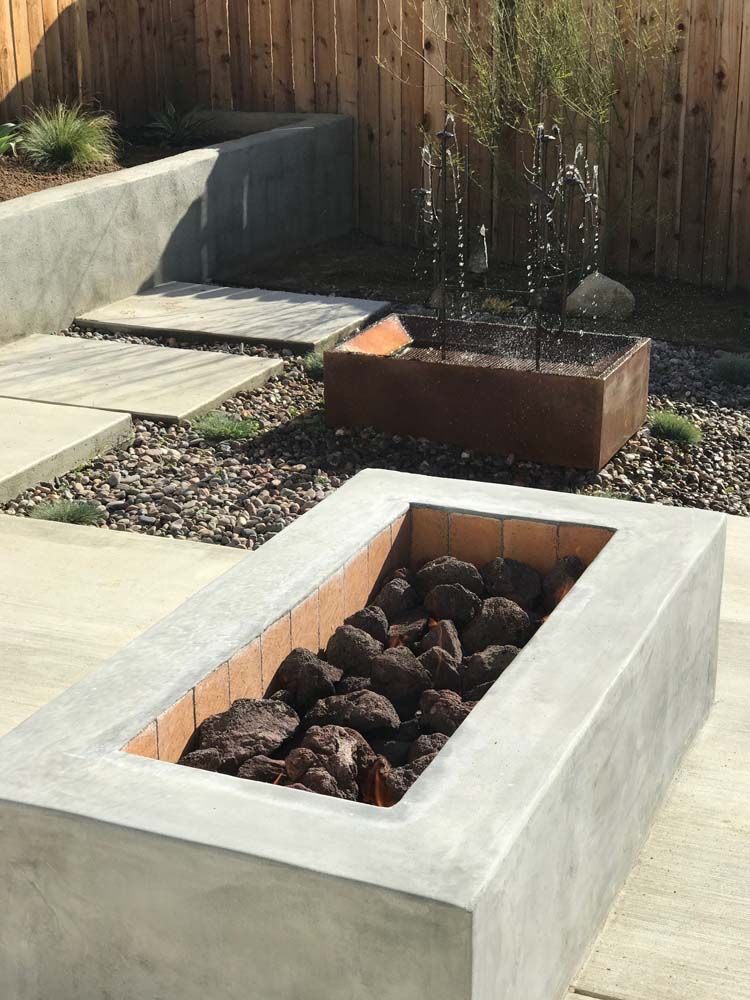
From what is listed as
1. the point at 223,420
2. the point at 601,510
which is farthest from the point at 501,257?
the point at 601,510

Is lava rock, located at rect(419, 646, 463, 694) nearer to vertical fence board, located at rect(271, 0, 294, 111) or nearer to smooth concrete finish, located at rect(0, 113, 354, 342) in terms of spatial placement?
smooth concrete finish, located at rect(0, 113, 354, 342)

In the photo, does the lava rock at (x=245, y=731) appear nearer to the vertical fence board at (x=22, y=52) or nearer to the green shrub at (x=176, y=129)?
the green shrub at (x=176, y=129)

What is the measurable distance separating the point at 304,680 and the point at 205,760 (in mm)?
427

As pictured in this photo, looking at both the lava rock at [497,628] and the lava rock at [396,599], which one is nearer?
the lava rock at [497,628]

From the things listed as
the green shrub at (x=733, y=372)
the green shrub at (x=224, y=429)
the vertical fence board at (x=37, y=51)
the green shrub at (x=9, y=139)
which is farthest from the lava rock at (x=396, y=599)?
the vertical fence board at (x=37, y=51)

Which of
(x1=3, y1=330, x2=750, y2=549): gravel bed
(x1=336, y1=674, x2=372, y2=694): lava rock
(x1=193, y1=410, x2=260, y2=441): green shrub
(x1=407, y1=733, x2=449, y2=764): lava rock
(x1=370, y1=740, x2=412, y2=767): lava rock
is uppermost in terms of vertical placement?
(x1=407, y1=733, x2=449, y2=764): lava rock

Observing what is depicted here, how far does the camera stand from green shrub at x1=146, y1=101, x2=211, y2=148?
9695mm

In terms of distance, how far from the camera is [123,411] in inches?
241

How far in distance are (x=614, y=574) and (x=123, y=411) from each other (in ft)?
11.1

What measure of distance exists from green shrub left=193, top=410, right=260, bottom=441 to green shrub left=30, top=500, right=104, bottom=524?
927mm

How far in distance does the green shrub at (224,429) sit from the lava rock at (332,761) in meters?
3.28

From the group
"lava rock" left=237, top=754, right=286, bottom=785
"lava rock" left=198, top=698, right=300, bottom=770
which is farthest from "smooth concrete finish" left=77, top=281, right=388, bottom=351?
"lava rock" left=237, top=754, right=286, bottom=785

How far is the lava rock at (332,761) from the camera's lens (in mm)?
2695

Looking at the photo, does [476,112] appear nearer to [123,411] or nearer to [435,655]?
[123,411]
